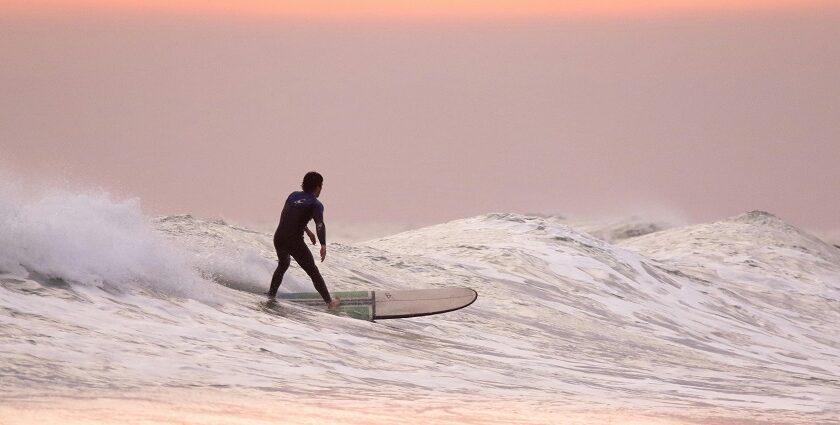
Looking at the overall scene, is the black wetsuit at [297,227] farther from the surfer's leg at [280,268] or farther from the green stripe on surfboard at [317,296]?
the green stripe on surfboard at [317,296]

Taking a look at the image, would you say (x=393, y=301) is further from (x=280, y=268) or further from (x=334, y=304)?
(x=280, y=268)

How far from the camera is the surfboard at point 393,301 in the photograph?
1730 centimetres

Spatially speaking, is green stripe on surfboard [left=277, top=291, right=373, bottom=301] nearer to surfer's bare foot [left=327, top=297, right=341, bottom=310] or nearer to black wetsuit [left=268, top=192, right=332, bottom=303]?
surfer's bare foot [left=327, top=297, right=341, bottom=310]

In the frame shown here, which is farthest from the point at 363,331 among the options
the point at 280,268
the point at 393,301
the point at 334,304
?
the point at 393,301

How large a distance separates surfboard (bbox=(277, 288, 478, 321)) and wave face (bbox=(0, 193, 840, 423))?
226 millimetres

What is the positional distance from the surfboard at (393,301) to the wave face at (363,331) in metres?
0.23

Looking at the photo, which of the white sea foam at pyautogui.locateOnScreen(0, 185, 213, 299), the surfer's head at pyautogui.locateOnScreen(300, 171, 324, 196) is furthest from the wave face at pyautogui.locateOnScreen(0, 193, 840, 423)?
the surfer's head at pyautogui.locateOnScreen(300, 171, 324, 196)

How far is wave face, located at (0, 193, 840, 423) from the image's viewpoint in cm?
1267

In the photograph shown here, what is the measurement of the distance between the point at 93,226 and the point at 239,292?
7.92 ft

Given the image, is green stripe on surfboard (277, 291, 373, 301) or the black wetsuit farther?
green stripe on surfboard (277, 291, 373, 301)

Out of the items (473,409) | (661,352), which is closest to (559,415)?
(473,409)

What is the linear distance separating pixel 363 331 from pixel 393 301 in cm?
167

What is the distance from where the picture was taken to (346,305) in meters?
17.5

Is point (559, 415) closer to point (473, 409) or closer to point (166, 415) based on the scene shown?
point (473, 409)
